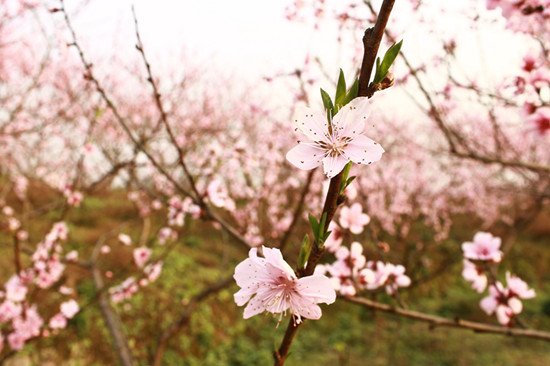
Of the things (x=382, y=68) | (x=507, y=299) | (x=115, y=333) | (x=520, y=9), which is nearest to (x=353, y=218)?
(x=507, y=299)

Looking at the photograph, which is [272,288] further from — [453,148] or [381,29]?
[453,148]

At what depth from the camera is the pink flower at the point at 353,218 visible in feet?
6.25

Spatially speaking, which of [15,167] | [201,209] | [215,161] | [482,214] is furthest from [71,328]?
[482,214]

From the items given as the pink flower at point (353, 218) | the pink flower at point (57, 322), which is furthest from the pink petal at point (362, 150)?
the pink flower at point (57, 322)

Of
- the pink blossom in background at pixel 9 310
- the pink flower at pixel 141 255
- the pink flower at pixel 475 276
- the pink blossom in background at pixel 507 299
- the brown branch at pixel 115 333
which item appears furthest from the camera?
the pink flower at pixel 141 255

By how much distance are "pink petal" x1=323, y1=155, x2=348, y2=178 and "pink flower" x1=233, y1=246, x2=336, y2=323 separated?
0.59ft

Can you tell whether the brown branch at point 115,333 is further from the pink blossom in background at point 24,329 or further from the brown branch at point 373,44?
the brown branch at point 373,44

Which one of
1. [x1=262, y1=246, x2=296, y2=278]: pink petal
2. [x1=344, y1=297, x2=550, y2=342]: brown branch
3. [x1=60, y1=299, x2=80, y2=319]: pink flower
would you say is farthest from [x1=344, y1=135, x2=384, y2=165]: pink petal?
[x1=60, y1=299, x2=80, y2=319]: pink flower

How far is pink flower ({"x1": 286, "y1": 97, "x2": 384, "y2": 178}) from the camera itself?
77cm

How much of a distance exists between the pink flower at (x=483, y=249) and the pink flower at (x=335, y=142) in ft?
4.52

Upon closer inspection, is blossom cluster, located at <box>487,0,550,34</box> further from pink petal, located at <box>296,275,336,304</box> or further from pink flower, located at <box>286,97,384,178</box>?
pink petal, located at <box>296,275,336,304</box>

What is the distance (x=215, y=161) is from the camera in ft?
11.8

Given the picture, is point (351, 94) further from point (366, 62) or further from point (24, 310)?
point (24, 310)

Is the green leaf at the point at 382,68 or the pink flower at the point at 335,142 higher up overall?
the green leaf at the point at 382,68
